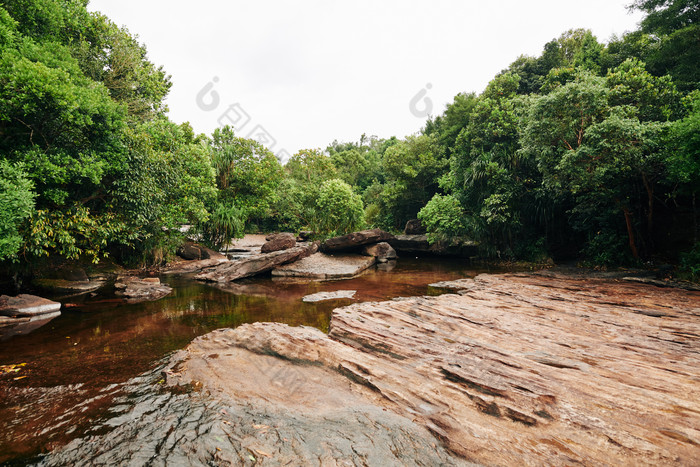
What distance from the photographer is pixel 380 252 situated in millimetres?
20141

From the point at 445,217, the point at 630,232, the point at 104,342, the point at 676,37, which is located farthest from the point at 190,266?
the point at 676,37

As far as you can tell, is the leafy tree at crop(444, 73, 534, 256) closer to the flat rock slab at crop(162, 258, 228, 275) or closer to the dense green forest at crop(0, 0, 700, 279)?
the dense green forest at crop(0, 0, 700, 279)

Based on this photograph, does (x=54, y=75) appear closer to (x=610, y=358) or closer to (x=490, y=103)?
(x=610, y=358)

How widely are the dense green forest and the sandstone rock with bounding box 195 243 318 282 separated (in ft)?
9.73

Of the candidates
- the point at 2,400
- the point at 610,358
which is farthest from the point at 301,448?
the point at 610,358

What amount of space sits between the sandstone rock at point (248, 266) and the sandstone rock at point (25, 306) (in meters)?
5.75

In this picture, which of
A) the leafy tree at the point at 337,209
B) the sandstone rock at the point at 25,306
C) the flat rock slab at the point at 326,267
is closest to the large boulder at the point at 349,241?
the flat rock slab at the point at 326,267

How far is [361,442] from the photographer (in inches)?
108

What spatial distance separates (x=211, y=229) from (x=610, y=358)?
65.1ft

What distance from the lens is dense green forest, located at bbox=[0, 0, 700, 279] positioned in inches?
296

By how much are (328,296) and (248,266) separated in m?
5.81

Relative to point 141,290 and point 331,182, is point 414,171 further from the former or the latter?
point 141,290

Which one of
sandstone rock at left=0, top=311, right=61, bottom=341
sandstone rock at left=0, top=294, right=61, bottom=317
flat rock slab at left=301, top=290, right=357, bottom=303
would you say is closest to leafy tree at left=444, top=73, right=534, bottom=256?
flat rock slab at left=301, top=290, right=357, bottom=303

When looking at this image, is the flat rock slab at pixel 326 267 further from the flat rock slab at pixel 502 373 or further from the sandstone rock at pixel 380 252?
the flat rock slab at pixel 502 373
